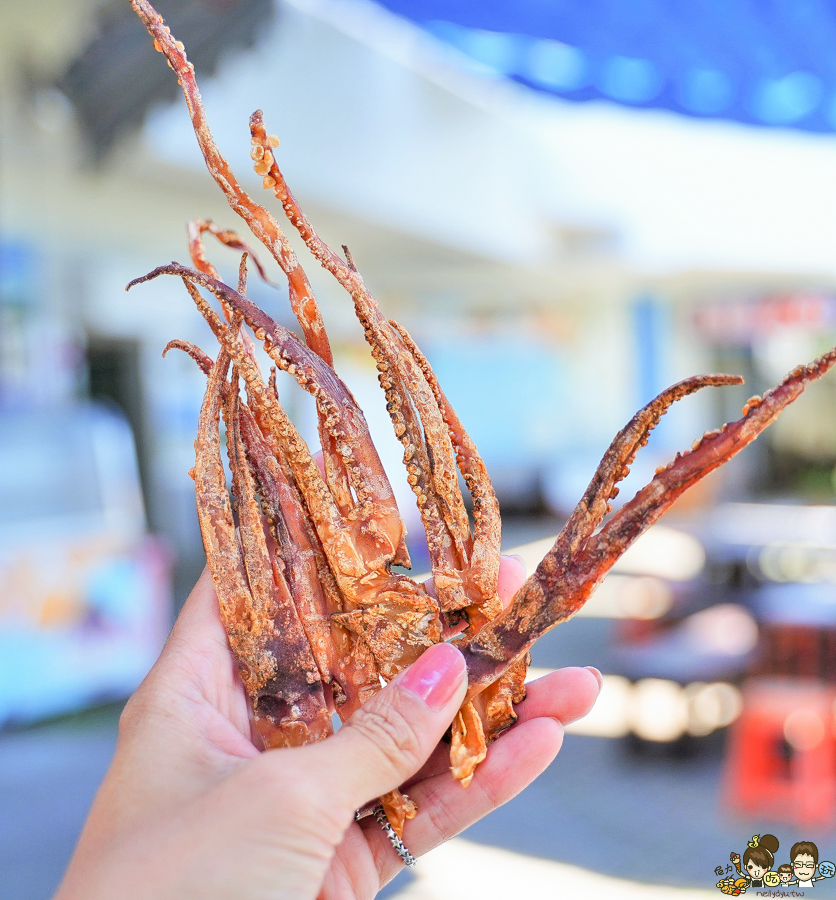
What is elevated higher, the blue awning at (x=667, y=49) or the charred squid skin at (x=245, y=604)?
the blue awning at (x=667, y=49)

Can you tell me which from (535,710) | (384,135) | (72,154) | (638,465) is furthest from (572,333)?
(535,710)

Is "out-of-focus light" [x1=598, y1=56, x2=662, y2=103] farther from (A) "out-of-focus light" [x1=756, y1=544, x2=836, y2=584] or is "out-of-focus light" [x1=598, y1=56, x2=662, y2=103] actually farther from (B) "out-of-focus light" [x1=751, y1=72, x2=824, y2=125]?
(A) "out-of-focus light" [x1=756, y1=544, x2=836, y2=584]

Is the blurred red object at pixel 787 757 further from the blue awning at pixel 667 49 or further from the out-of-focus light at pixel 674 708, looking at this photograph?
the blue awning at pixel 667 49

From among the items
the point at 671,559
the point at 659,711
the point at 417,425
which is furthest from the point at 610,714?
the point at 417,425

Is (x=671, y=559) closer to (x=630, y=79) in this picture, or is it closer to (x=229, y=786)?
(x=630, y=79)

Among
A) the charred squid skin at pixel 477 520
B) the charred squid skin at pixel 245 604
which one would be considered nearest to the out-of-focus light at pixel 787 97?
the charred squid skin at pixel 477 520
